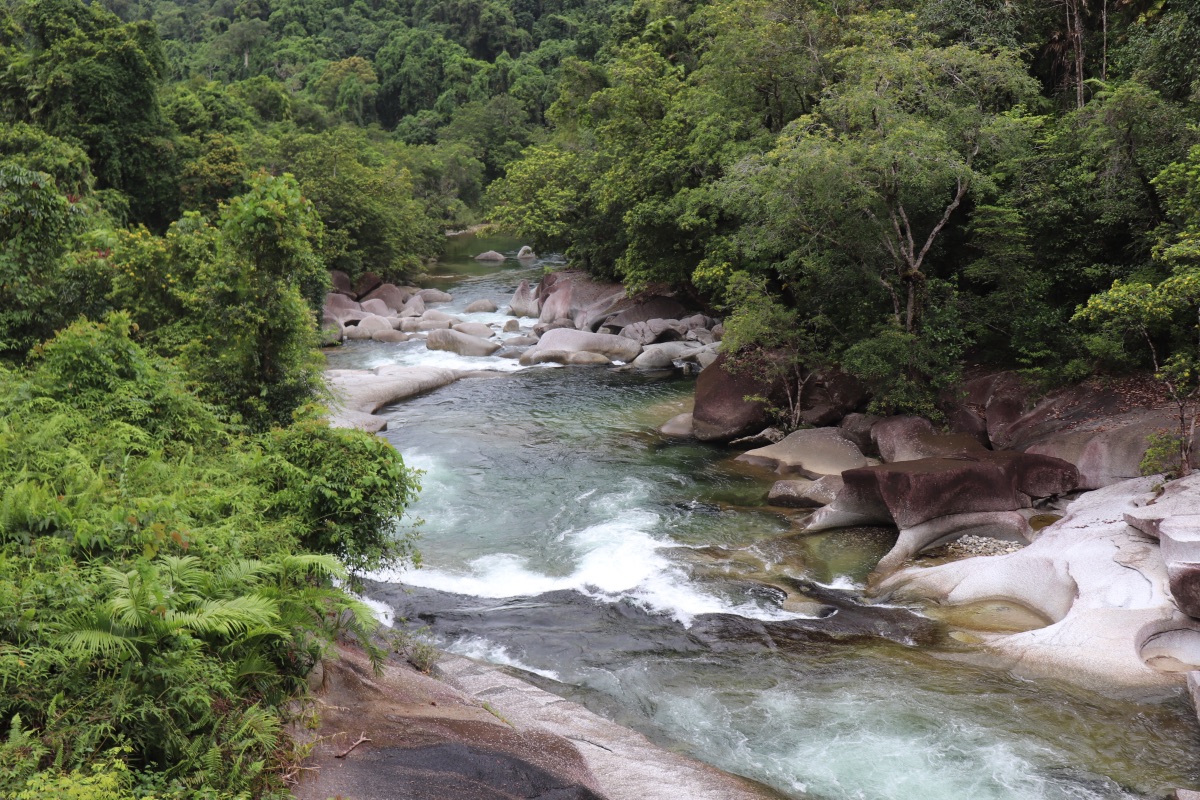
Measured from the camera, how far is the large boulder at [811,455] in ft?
59.4

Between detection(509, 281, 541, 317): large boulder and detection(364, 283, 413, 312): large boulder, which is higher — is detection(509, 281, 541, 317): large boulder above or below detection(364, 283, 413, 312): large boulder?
below

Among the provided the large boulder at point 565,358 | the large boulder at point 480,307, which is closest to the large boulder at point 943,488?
the large boulder at point 565,358

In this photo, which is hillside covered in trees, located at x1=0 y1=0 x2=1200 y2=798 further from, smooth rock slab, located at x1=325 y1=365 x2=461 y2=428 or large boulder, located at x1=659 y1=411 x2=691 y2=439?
smooth rock slab, located at x1=325 y1=365 x2=461 y2=428

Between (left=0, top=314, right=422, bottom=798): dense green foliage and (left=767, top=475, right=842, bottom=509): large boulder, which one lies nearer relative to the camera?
(left=0, top=314, right=422, bottom=798): dense green foliage

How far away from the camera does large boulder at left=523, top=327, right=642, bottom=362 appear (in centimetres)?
2980

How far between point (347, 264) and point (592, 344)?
51.4 ft

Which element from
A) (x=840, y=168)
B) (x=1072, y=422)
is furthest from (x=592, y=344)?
(x=1072, y=422)

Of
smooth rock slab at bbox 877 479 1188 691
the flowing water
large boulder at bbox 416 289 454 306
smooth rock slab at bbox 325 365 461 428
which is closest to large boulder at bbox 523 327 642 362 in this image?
smooth rock slab at bbox 325 365 461 428

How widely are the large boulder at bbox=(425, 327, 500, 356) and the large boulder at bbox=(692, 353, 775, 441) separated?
1210cm

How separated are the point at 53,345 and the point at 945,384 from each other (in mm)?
16638

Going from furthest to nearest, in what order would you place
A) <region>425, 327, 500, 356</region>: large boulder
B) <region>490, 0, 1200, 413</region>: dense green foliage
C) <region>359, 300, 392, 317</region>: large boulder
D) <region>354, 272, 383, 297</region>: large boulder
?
<region>354, 272, 383, 297</region>: large boulder < <region>359, 300, 392, 317</region>: large boulder < <region>425, 327, 500, 356</region>: large boulder < <region>490, 0, 1200, 413</region>: dense green foliage

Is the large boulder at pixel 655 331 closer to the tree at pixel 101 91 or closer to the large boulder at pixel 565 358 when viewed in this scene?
the large boulder at pixel 565 358

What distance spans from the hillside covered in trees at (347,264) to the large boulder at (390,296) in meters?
1.93

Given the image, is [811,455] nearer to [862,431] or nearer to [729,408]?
[862,431]
